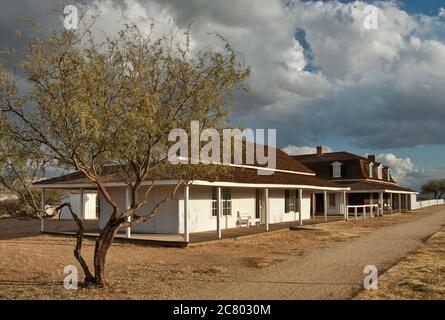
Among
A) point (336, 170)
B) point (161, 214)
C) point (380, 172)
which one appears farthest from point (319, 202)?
point (161, 214)

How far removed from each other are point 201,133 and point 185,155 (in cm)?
57

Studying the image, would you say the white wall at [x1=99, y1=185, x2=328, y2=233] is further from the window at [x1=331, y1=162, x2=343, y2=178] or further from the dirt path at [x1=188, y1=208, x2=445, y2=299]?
the window at [x1=331, y1=162, x2=343, y2=178]

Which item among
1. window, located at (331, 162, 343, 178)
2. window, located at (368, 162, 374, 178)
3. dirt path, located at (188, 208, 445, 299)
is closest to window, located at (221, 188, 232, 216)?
dirt path, located at (188, 208, 445, 299)

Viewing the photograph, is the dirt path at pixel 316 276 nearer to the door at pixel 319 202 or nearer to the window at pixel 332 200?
the window at pixel 332 200

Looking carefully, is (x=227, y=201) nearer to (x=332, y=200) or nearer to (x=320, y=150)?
(x=332, y=200)

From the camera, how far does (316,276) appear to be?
1123 cm

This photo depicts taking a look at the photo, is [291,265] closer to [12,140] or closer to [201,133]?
[201,133]

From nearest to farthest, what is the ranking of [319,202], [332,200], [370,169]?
[332,200] → [319,202] → [370,169]

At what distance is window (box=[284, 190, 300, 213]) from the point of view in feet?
98.1

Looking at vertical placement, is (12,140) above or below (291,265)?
above

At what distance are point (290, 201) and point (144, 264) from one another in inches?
722

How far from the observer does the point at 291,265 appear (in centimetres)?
1309

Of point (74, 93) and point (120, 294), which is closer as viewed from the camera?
point (74, 93)
